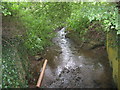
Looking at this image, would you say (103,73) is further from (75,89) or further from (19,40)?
(19,40)

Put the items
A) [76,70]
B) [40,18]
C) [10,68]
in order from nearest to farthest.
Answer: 1. [10,68]
2. [76,70]
3. [40,18]

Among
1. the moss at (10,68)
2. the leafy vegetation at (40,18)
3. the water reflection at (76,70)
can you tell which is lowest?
the water reflection at (76,70)

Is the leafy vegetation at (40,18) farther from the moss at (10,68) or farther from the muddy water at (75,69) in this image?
the muddy water at (75,69)

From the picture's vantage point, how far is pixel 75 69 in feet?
21.1

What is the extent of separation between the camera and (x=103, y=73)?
5.96 meters

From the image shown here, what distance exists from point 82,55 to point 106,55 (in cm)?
120

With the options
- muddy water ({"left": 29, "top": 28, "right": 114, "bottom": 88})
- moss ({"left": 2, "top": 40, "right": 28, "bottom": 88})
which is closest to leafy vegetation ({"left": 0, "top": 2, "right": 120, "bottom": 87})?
moss ({"left": 2, "top": 40, "right": 28, "bottom": 88})

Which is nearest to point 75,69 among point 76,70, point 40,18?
point 76,70

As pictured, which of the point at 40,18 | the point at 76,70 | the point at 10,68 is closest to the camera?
the point at 10,68

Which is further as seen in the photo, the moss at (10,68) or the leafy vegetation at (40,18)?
the leafy vegetation at (40,18)

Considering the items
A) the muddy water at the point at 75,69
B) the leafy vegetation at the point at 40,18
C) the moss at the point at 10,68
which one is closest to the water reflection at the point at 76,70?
the muddy water at the point at 75,69

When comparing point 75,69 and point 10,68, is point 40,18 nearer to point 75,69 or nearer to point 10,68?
point 75,69

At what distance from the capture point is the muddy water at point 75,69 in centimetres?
552

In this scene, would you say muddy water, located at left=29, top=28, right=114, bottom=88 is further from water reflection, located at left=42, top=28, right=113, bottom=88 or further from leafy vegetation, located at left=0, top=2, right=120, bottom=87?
leafy vegetation, located at left=0, top=2, right=120, bottom=87
